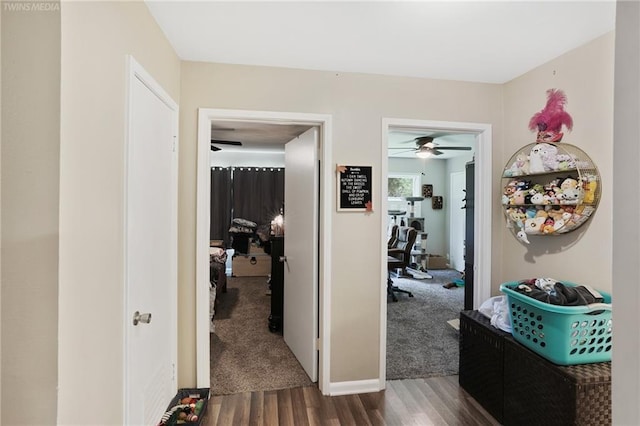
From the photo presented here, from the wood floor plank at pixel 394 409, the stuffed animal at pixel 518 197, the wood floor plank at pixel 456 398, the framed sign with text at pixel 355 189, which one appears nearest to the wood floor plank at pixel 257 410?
the wood floor plank at pixel 394 409

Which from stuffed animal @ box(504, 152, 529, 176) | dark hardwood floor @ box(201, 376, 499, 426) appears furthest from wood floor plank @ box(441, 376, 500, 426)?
stuffed animal @ box(504, 152, 529, 176)

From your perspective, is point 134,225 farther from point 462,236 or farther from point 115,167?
point 462,236

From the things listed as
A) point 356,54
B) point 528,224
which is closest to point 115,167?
point 356,54

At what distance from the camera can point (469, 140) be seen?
5410mm

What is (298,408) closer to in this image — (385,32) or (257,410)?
(257,410)

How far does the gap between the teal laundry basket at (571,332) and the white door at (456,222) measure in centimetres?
498

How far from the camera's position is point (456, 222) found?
6699 millimetres

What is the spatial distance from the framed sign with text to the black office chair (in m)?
2.49

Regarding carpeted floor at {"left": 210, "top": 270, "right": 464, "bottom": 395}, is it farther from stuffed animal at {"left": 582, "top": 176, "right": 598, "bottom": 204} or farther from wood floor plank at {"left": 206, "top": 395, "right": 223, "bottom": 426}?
stuffed animal at {"left": 582, "top": 176, "right": 598, "bottom": 204}

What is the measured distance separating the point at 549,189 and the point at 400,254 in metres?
3.19

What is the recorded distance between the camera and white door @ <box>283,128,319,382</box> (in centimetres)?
239

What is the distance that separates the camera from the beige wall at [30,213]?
0.83m

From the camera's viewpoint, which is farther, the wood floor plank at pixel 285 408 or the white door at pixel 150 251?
the wood floor plank at pixel 285 408

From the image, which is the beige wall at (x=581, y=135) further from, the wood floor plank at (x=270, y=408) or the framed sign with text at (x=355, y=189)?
the wood floor plank at (x=270, y=408)
